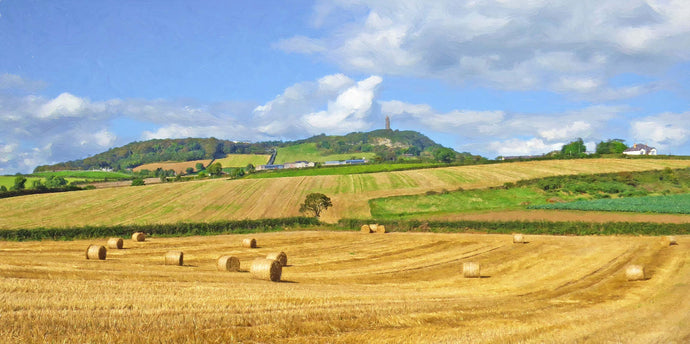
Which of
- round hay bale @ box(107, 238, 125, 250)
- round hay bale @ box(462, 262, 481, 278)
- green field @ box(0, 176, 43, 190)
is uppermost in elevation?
green field @ box(0, 176, 43, 190)

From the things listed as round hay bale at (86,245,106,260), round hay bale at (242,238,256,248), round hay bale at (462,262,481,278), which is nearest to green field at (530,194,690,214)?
round hay bale at (242,238,256,248)

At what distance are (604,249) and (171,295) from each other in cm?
3063

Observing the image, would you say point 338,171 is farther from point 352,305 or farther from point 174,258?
point 352,305

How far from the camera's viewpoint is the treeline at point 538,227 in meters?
42.2

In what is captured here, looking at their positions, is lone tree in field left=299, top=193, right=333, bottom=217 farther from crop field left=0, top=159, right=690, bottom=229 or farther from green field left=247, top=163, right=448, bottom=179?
green field left=247, top=163, right=448, bottom=179

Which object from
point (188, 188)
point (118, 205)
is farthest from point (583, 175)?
point (118, 205)

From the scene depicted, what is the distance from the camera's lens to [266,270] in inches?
715

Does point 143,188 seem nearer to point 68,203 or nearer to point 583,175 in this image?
point 68,203

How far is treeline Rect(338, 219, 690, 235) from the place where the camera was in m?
42.2

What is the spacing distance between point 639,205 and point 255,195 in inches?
2201

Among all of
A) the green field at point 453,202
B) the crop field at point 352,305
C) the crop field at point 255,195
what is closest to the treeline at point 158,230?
the crop field at point 255,195

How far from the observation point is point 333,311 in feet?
37.0

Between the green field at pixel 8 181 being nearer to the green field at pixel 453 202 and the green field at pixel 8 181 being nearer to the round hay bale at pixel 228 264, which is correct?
the green field at pixel 453 202

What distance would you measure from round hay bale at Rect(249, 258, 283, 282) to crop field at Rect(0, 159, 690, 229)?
40909mm
